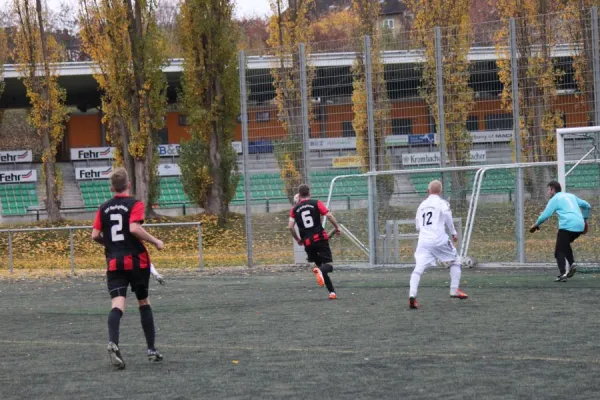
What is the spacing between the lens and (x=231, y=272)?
74.0 feet

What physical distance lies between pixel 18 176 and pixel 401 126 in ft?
107

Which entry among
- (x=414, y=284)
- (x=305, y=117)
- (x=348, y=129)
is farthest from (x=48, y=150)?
(x=414, y=284)

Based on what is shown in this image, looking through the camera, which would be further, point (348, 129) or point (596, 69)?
point (348, 129)

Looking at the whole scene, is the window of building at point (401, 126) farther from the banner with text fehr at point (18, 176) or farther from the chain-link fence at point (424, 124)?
the banner with text fehr at point (18, 176)

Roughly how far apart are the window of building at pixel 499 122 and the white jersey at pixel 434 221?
25.9 feet

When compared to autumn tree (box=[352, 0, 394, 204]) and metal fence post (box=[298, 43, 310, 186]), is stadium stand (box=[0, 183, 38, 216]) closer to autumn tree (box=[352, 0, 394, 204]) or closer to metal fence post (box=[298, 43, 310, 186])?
metal fence post (box=[298, 43, 310, 186])

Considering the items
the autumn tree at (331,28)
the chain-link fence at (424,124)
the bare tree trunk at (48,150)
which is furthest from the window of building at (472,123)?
the autumn tree at (331,28)

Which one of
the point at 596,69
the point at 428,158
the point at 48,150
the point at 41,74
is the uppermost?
the point at 41,74

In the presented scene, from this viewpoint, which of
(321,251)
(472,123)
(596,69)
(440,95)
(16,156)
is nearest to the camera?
(321,251)

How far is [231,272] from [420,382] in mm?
15396

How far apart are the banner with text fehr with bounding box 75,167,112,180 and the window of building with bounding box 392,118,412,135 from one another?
30.5 metres

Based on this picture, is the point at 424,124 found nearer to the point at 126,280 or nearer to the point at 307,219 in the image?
the point at 307,219

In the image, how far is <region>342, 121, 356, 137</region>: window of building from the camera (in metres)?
22.1

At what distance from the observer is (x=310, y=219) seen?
14.7 meters
